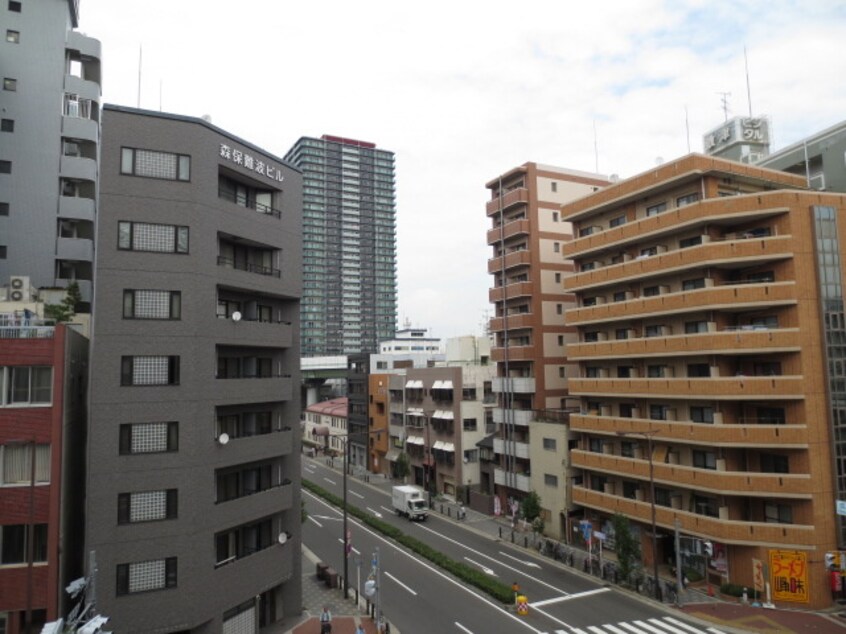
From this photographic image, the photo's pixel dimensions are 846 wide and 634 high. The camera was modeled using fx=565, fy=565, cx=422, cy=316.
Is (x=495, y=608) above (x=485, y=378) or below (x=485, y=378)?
below

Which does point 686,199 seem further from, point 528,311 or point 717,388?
point 528,311

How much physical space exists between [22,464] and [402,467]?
50.7 meters

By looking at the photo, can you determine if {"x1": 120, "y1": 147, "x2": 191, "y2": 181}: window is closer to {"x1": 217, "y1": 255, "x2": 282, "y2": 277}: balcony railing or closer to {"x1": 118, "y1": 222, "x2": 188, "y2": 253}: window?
{"x1": 118, "y1": 222, "x2": 188, "y2": 253}: window

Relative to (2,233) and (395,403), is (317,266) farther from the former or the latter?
(2,233)

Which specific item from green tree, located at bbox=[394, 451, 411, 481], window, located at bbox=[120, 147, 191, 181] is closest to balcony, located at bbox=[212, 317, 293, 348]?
window, located at bbox=[120, 147, 191, 181]

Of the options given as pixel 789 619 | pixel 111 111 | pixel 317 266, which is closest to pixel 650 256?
pixel 789 619

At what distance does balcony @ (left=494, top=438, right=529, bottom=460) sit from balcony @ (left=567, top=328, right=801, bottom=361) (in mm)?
13018

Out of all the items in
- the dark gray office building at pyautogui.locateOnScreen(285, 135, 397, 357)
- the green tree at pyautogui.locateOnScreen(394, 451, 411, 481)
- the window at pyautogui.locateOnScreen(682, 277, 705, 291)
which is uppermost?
the dark gray office building at pyautogui.locateOnScreen(285, 135, 397, 357)

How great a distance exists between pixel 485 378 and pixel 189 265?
144 ft

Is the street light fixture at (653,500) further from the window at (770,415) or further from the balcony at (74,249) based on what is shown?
the balcony at (74,249)

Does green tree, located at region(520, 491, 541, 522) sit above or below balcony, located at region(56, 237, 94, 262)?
below

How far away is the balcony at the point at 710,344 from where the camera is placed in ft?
107

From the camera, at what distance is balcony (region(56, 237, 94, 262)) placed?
4291 cm

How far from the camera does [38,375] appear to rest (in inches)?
900
